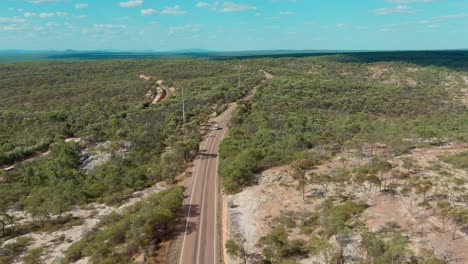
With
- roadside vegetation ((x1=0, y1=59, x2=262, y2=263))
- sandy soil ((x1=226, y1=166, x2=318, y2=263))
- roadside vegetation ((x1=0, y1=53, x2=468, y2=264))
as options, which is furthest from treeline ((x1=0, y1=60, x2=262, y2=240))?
sandy soil ((x1=226, y1=166, x2=318, y2=263))

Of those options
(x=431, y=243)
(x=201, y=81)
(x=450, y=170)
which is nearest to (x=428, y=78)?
(x=201, y=81)

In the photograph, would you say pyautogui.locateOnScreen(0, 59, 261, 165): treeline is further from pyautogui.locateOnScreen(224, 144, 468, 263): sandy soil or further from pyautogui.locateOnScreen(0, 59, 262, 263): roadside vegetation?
pyautogui.locateOnScreen(224, 144, 468, 263): sandy soil

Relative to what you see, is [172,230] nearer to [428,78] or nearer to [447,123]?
[447,123]

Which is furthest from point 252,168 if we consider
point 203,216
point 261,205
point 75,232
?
point 75,232

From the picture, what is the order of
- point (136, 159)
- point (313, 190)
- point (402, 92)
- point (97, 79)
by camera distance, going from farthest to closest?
point (97, 79)
point (402, 92)
point (136, 159)
point (313, 190)

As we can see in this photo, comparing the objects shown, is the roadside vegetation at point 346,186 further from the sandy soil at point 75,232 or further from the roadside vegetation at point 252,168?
the sandy soil at point 75,232

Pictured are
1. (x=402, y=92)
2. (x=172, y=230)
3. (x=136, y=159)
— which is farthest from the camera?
(x=402, y=92)

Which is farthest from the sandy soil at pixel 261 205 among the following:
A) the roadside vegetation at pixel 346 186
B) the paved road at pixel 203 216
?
the paved road at pixel 203 216
